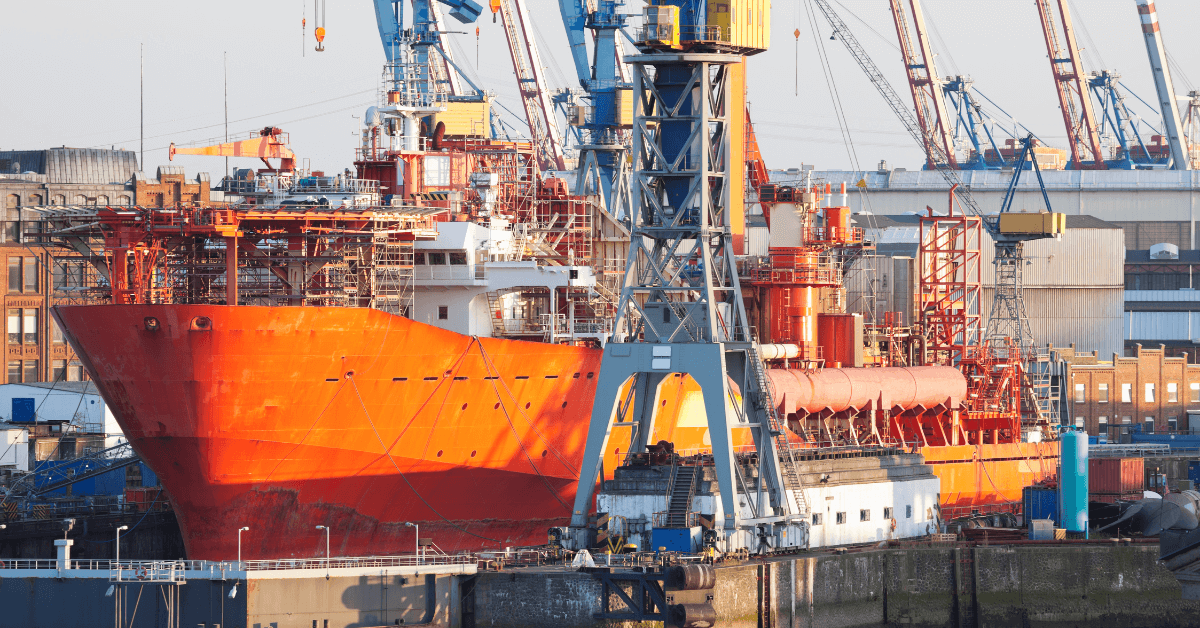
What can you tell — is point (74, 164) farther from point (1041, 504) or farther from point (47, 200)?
point (1041, 504)

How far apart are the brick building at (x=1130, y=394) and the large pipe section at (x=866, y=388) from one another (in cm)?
2805

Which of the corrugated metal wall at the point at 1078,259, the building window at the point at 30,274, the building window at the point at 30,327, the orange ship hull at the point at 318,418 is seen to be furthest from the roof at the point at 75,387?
the corrugated metal wall at the point at 1078,259

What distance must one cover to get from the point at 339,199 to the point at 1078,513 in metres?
25.3

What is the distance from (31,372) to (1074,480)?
198 ft

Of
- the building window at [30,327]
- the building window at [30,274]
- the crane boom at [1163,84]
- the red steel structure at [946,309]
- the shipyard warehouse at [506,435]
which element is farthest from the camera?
the crane boom at [1163,84]

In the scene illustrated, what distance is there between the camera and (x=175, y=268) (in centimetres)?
5359

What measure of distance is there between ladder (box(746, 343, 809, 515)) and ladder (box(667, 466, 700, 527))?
2733 mm

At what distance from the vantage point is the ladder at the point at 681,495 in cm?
4825

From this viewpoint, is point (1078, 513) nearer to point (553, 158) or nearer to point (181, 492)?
point (181, 492)

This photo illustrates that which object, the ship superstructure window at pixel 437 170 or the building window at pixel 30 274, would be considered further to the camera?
the building window at pixel 30 274

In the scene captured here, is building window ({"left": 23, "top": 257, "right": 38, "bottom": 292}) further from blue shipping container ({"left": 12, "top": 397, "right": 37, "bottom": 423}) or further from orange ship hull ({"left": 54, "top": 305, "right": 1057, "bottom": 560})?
orange ship hull ({"left": 54, "top": 305, "right": 1057, "bottom": 560})

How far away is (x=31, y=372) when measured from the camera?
9450 cm

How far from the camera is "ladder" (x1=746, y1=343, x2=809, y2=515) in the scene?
5019 centimetres

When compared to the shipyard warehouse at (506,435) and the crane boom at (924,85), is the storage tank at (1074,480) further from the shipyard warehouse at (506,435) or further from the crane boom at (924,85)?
the crane boom at (924,85)
